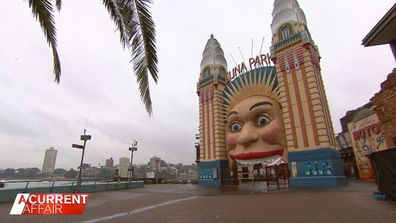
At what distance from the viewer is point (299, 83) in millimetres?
20172

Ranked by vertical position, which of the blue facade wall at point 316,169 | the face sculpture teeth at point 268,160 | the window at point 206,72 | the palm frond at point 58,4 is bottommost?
the blue facade wall at point 316,169

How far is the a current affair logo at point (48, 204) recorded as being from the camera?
769cm

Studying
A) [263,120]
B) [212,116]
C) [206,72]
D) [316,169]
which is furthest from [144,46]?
[206,72]

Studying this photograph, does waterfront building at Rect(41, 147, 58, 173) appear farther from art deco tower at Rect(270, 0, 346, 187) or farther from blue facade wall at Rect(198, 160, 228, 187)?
art deco tower at Rect(270, 0, 346, 187)

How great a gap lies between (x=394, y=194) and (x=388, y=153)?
150 centimetres

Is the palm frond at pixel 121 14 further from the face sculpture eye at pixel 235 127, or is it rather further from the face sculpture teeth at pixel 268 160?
the face sculpture eye at pixel 235 127

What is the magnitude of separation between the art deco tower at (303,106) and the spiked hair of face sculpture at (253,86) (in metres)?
1.49

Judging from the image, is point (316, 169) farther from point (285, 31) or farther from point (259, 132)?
point (285, 31)

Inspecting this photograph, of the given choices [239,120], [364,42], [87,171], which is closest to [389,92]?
[364,42]

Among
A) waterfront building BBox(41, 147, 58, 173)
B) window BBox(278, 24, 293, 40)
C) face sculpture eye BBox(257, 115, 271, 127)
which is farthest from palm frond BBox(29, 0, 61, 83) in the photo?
waterfront building BBox(41, 147, 58, 173)

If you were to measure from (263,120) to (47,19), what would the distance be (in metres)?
20.2

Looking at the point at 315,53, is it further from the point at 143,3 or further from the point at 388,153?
the point at 143,3

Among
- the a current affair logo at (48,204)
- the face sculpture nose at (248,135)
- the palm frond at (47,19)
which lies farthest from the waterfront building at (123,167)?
the palm frond at (47,19)

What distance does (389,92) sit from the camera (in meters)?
12.2
